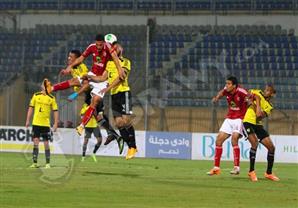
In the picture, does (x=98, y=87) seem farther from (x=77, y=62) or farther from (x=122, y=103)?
(x=77, y=62)

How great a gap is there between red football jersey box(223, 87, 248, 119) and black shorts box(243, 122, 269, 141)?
303 millimetres

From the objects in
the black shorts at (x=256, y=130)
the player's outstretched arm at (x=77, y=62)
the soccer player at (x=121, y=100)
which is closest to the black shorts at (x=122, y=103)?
the soccer player at (x=121, y=100)

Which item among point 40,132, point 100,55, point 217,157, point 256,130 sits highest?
point 100,55

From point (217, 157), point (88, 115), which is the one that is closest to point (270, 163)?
point (217, 157)

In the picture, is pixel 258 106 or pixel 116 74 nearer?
pixel 258 106

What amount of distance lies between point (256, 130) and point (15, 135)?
55.4 feet

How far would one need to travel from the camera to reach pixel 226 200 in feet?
39.5

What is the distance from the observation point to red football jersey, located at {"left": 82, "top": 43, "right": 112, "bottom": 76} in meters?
→ 16.4

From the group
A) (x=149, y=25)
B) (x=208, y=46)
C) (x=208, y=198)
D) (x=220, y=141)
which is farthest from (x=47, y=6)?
(x=208, y=198)

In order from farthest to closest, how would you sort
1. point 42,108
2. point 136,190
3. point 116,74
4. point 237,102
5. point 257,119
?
1. point 42,108
2. point 237,102
3. point 257,119
4. point 116,74
5. point 136,190

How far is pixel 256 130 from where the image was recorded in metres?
17.2

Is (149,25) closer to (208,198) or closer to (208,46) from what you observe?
(208,46)

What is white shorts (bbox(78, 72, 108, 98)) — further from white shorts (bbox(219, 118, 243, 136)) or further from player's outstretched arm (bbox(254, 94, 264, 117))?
player's outstretched arm (bbox(254, 94, 264, 117))

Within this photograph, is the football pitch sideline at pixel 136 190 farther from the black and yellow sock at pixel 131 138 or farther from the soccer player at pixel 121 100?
the soccer player at pixel 121 100
